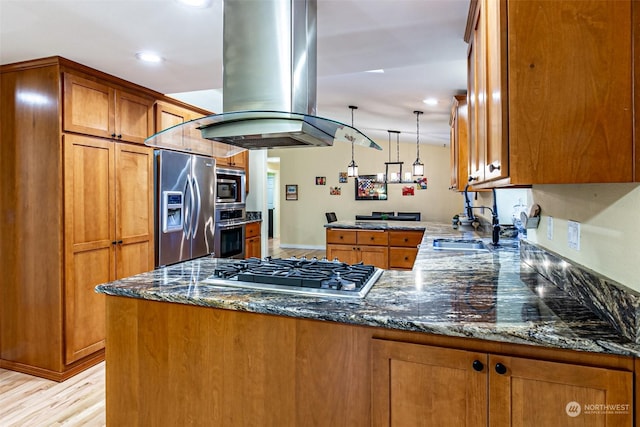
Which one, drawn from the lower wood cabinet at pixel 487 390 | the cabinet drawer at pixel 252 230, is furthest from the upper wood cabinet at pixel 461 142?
the lower wood cabinet at pixel 487 390

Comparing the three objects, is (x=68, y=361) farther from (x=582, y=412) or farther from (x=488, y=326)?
(x=582, y=412)

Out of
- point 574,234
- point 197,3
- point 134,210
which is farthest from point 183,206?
point 574,234

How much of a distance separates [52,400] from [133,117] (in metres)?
2.15

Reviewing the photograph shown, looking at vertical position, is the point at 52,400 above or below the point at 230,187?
below

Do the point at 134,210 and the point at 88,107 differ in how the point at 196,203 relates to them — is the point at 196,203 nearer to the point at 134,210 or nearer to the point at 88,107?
the point at 134,210

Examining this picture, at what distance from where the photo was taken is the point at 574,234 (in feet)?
4.71

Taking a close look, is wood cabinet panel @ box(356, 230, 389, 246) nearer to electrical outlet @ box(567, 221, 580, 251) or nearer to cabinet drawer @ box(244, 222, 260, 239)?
cabinet drawer @ box(244, 222, 260, 239)

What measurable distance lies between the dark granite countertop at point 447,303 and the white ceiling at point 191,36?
132 centimetres

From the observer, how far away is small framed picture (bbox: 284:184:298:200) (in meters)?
9.77

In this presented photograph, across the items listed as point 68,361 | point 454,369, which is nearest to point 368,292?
point 454,369

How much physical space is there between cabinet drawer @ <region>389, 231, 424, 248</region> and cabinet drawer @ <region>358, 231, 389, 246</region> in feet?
0.32

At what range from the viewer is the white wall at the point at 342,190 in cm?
895

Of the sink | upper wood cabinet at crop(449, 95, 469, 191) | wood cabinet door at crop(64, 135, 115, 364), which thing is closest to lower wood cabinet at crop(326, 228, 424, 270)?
upper wood cabinet at crop(449, 95, 469, 191)

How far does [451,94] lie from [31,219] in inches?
155
